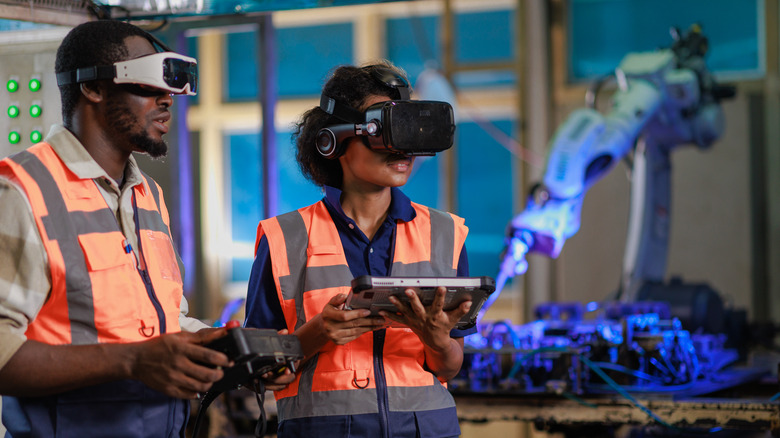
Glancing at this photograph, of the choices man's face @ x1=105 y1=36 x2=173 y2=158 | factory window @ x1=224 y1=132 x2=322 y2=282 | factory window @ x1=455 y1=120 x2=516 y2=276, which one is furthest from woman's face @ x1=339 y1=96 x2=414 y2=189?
factory window @ x1=224 y1=132 x2=322 y2=282

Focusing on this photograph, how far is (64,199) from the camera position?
1.56 meters

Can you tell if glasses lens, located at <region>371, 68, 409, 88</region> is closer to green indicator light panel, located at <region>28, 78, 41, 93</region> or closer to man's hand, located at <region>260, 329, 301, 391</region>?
man's hand, located at <region>260, 329, 301, 391</region>

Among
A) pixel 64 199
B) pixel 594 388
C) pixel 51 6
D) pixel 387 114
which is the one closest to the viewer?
pixel 64 199

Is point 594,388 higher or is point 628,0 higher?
point 628,0

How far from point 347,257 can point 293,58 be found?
4.93 m

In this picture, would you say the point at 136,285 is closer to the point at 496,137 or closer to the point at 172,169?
the point at 172,169

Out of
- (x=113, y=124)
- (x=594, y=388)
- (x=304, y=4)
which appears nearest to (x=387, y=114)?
(x=113, y=124)

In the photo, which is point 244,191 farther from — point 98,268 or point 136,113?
point 98,268

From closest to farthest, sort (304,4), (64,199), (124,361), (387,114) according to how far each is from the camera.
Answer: (124,361) < (64,199) < (387,114) < (304,4)

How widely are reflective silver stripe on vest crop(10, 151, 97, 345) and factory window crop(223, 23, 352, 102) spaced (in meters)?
5.01

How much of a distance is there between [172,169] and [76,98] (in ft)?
5.92

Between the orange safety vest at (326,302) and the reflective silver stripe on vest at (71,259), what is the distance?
1.46 feet

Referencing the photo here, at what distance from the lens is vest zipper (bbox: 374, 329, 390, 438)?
1.79 m

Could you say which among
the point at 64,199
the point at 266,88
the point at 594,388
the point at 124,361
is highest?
the point at 266,88
